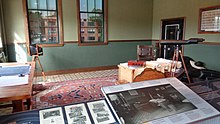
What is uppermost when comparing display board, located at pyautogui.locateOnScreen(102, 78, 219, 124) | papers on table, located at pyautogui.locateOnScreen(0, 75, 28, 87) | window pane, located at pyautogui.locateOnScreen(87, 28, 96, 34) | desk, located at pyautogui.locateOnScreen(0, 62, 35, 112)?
window pane, located at pyautogui.locateOnScreen(87, 28, 96, 34)

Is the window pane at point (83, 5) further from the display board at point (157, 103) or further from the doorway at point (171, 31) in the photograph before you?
the display board at point (157, 103)

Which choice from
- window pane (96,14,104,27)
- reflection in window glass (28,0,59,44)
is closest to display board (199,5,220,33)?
window pane (96,14,104,27)

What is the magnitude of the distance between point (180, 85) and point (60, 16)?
472 centimetres

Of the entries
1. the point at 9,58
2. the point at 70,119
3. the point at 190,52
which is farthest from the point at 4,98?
the point at 190,52

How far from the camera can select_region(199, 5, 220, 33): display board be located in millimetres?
4298

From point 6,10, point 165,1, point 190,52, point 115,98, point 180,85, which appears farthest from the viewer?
point 165,1

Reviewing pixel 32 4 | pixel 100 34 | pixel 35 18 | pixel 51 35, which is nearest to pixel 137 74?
pixel 100 34

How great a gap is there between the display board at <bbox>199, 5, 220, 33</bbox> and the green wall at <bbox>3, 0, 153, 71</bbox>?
218cm

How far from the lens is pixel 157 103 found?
98 cm

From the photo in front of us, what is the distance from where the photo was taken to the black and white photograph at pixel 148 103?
2.88 ft

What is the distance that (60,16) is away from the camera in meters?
5.17

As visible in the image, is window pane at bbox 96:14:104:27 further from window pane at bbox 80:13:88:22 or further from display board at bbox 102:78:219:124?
display board at bbox 102:78:219:124

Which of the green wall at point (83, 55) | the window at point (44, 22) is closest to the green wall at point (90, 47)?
the green wall at point (83, 55)

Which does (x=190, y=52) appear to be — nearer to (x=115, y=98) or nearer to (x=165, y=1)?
(x=165, y=1)
